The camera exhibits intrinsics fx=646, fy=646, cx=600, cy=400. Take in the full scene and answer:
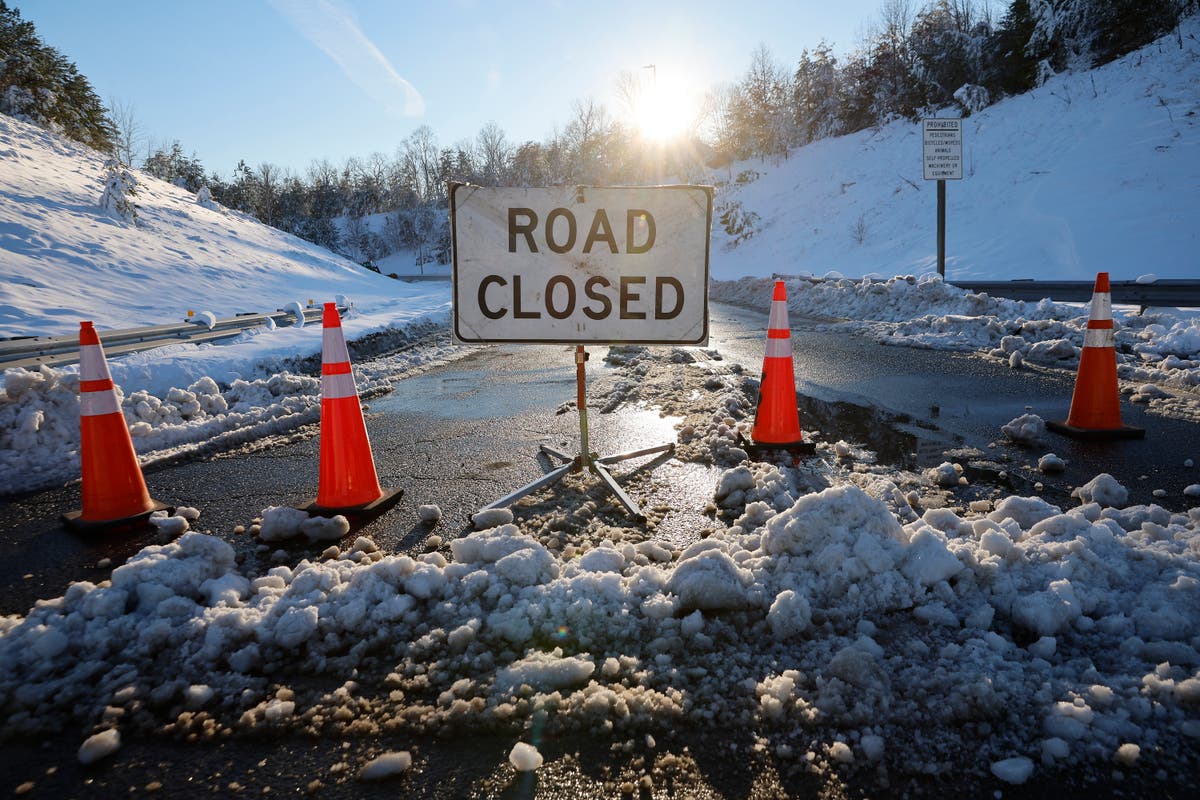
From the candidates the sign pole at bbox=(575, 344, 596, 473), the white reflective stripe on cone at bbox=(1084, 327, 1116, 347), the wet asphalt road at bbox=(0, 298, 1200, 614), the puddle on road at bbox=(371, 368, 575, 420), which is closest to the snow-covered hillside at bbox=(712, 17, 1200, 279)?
the wet asphalt road at bbox=(0, 298, 1200, 614)

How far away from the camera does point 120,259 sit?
1856 centimetres

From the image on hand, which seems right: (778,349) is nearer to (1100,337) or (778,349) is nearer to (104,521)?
(1100,337)

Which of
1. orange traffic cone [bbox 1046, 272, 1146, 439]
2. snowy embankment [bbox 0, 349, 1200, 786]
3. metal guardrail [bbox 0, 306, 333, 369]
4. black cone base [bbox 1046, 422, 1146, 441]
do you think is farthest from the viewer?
metal guardrail [bbox 0, 306, 333, 369]

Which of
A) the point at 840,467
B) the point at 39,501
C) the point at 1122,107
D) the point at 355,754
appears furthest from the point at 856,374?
the point at 1122,107

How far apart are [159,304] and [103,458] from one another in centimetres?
1485

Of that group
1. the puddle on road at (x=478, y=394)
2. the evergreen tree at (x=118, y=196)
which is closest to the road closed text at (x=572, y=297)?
the puddle on road at (x=478, y=394)

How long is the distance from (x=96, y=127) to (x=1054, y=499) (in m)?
46.7

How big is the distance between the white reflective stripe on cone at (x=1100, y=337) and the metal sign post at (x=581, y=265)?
3.07 m

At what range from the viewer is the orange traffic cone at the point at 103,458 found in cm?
352

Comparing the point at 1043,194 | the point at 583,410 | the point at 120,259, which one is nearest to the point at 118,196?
the point at 120,259

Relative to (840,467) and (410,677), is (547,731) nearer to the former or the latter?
(410,677)

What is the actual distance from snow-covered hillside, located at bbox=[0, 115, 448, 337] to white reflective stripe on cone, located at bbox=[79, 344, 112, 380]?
31.3 feet

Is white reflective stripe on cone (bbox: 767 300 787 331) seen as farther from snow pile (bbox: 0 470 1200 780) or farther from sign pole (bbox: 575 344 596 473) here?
snow pile (bbox: 0 470 1200 780)

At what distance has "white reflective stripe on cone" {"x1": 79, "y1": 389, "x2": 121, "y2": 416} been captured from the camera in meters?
3.62
